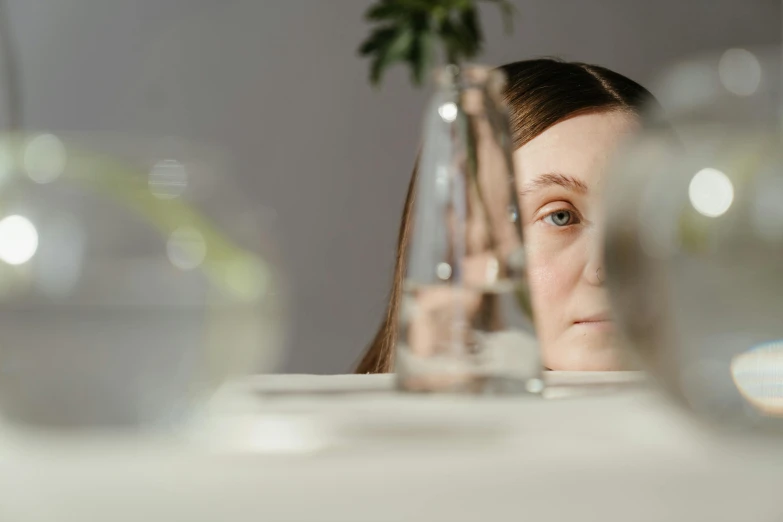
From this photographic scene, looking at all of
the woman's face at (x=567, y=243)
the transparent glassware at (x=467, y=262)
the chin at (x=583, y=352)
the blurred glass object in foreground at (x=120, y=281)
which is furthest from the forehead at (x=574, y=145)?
the blurred glass object in foreground at (x=120, y=281)

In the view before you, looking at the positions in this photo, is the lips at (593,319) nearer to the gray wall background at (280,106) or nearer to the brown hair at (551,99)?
the brown hair at (551,99)

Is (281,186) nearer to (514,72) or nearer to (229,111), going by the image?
(229,111)

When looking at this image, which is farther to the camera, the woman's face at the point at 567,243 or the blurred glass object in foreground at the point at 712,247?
the woman's face at the point at 567,243

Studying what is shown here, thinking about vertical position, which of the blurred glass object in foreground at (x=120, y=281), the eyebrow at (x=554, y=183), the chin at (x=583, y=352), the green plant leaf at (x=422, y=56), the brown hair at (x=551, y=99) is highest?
the brown hair at (x=551, y=99)

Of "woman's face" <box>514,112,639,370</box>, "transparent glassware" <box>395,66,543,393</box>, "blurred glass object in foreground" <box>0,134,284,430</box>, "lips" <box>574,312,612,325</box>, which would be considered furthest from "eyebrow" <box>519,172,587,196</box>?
"blurred glass object in foreground" <box>0,134,284,430</box>

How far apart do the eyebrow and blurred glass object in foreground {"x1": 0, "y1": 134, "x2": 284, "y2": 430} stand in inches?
37.5

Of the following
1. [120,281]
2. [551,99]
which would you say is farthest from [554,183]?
[120,281]

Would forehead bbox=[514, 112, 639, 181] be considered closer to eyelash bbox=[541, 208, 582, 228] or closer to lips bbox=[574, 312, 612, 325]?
eyelash bbox=[541, 208, 582, 228]

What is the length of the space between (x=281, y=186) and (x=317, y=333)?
426 mm

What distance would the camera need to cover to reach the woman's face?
109 cm

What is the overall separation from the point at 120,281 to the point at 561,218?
991mm

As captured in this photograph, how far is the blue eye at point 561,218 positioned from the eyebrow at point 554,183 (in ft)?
0.11

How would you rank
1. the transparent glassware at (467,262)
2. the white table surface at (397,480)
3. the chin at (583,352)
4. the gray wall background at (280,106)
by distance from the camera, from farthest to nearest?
the gray wall background at (280,106), the chin at (583,352), the transparent glassware at (467,262), the white table surface at (397,480)

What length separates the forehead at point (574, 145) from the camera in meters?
1.19
